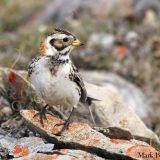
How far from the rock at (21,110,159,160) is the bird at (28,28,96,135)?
0.14m

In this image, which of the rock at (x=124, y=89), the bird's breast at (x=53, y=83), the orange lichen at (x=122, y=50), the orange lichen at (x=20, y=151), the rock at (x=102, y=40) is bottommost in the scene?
the rock at (x=124, y=89)

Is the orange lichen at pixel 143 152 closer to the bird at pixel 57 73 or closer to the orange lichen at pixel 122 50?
the bird at pixel 57 73

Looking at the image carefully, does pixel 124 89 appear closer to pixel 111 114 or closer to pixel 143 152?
pixel 111 114

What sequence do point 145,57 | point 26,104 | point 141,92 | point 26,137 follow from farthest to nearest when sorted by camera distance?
point 145,57 < point 141,92 < point 26,104 < point 26,137

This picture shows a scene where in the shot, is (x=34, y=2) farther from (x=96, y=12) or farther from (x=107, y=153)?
(x=107, y=153)

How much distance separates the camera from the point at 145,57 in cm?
1459

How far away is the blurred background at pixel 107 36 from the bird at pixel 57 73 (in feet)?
8.79

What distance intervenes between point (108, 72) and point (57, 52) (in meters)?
5.70

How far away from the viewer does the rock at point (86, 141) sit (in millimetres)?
7746

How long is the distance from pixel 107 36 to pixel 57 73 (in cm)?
738

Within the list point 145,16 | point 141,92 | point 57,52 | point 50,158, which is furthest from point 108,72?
point 50,158

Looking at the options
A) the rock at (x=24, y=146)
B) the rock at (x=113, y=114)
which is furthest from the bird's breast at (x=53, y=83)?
the rock at (x=113, y=114)

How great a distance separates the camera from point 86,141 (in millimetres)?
7980

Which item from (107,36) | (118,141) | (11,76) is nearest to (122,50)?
(107,36)
